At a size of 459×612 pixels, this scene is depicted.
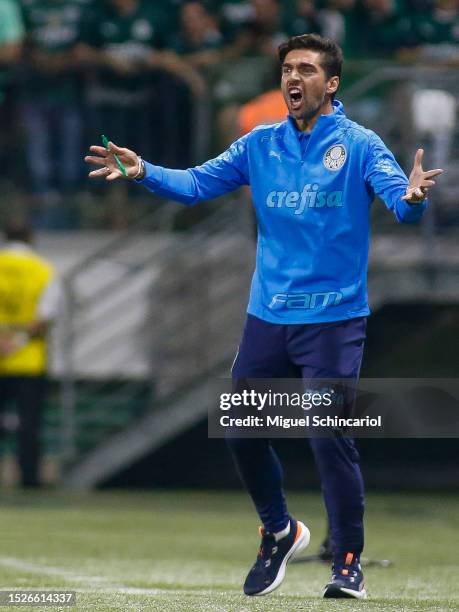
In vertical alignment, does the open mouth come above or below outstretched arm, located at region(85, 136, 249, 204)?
above

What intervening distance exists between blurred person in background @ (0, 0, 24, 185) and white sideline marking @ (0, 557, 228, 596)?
6.67 metres

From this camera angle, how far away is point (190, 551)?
9.48m

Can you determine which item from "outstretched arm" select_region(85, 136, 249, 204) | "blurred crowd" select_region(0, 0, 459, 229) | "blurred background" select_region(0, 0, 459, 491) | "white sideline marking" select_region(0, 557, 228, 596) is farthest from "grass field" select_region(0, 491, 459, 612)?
"blurred crowd" select_region(0, 0, 459, 229)

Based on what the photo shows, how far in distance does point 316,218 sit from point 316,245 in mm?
108

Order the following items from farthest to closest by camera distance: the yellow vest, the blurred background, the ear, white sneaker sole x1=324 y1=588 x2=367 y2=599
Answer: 1. the yellow vest
2. the blurred background
3. the ear
4. white sneaker sole x1=324 y1=588 x2=367 y2=599

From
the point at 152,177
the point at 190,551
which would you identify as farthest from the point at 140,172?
the point at 190,551

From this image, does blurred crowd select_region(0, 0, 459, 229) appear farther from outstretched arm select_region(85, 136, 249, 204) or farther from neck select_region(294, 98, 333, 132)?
neck select_region(294, 98, 333, 132)

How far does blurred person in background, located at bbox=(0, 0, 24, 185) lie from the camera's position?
14062mm

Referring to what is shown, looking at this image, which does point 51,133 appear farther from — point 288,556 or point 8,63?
point 288,556

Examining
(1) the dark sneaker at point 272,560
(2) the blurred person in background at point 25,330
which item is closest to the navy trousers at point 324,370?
(1) the dark sneaker at point 272,560

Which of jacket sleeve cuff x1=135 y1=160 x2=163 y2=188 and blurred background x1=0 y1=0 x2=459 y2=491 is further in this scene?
blurred background x1=0 y1=0 x2=459 y2=491

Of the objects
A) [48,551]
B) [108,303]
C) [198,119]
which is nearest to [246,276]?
[198,119]

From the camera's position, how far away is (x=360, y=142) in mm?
6391

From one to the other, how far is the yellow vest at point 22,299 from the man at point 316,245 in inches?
273
